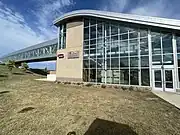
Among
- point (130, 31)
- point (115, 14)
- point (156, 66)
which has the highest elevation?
point (115, 14)

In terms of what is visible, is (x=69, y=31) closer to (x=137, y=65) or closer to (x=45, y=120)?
(x=137, y=65)

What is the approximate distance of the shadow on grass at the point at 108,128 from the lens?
461 centimetres

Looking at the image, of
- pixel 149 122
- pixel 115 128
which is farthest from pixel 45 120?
pixel 149 122

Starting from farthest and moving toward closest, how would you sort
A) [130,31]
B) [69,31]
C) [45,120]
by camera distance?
[69,31], [130,31], [45,120]

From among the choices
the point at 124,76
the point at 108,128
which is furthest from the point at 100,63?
the point at 108,128

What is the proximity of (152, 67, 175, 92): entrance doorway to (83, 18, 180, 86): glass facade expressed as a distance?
720 millimetres

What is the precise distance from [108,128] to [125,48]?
1317cm

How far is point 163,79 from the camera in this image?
13.9m

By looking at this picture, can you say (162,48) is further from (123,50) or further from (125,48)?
(123,50)

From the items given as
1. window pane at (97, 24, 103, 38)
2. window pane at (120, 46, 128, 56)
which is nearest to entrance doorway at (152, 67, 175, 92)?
window pane at (120, 46, 128, 56)

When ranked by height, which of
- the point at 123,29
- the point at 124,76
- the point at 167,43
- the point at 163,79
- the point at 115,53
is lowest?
the point at 163,79

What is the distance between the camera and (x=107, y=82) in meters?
17.3

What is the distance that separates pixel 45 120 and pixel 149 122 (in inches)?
186

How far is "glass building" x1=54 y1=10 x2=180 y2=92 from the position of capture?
13558 millimetres
